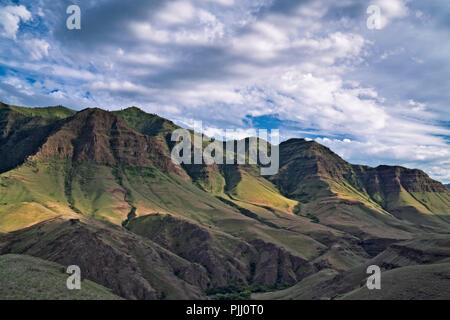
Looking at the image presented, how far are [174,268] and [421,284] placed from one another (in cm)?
12722

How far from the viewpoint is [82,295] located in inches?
3130

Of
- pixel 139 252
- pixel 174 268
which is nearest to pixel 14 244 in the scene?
pixel 139 252

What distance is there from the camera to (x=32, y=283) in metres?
78.0

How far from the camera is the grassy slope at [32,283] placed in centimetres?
6936

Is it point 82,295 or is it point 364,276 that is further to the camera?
point 364,276

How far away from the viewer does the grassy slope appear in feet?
228
